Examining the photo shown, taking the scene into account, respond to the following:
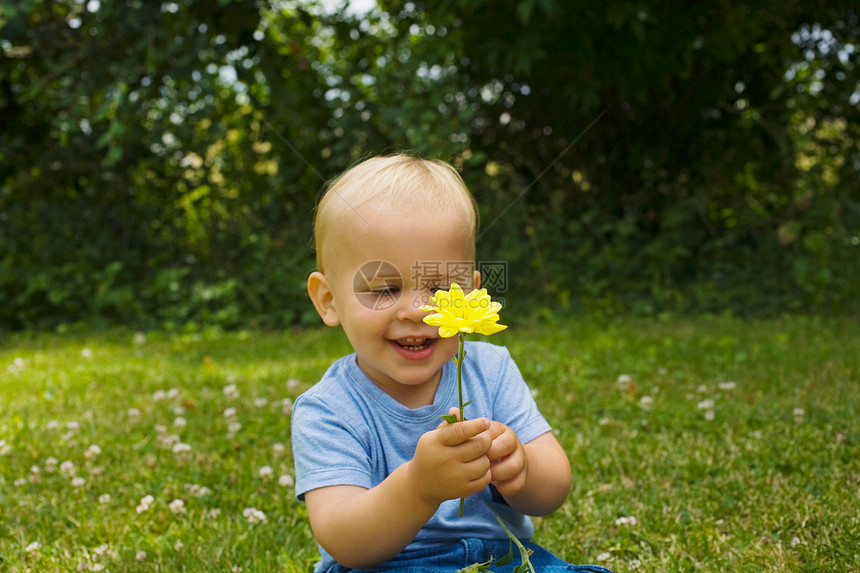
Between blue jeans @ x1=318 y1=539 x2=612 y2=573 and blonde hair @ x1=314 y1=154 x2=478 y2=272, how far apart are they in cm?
64

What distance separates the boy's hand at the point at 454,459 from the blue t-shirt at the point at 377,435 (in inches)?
11.5

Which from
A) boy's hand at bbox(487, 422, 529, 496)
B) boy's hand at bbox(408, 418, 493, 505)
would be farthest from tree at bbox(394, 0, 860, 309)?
boy's hand at bbox(408, 418, 493, 505)

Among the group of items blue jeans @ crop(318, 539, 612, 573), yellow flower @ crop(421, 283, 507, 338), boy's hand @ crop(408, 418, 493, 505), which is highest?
yellow flower @ crop(421, 283, 507, 338)

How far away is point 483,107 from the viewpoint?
680 centimetres

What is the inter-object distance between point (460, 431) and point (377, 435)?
43 cm

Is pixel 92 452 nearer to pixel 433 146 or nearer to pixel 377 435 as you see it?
pixel 377 435

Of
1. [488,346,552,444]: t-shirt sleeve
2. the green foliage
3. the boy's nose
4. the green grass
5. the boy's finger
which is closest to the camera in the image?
the boy's finger

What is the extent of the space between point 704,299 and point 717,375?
2290mm

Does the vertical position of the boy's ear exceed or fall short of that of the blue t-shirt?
it exceeds it

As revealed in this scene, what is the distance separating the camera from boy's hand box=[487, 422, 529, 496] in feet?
4.55

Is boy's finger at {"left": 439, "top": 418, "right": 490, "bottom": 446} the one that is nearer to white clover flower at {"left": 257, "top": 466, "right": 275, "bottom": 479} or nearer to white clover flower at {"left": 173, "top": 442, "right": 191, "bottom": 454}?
white clover flower at {"left": 257, "top": 466, "right": 275, "bottom": 479}

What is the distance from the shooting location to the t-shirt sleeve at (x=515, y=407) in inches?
69.1

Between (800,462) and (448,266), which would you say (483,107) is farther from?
(448,266)

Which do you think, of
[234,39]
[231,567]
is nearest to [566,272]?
[234,39]
